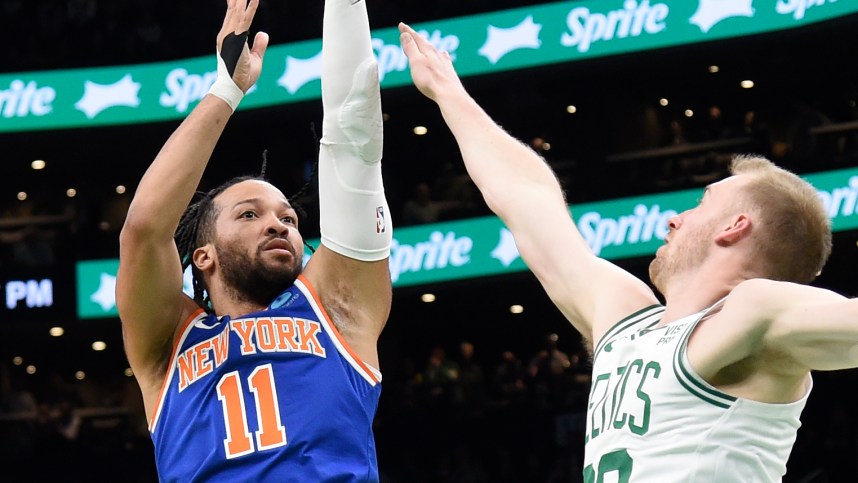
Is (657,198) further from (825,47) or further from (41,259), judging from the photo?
(41,259)

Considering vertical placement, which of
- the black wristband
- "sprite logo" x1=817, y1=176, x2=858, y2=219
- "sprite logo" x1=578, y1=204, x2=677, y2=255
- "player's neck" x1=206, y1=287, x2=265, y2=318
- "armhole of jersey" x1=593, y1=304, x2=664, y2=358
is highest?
"sprite logo" x1=578, y1=204, x2=677, y2=255

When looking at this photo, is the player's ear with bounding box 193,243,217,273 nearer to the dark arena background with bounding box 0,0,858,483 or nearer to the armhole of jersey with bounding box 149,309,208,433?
the armhole of jersey with bounding box 149,309,208,433

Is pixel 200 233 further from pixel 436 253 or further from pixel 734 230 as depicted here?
pixel 436 253

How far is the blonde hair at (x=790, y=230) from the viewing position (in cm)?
293

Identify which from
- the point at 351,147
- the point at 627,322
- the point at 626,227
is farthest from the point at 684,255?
the point at 626,227

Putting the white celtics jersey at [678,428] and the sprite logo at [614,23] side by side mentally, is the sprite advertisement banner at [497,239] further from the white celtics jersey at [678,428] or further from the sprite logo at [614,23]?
the white celtics jersey at [678,428]

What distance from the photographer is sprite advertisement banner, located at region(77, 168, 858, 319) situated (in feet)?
40.9

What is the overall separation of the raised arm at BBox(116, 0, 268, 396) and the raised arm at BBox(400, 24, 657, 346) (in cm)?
59

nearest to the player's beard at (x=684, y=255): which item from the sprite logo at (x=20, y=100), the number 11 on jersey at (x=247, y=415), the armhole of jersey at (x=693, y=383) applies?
the armhole of jersey at (x=693, y=383)

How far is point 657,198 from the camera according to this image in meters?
13.2

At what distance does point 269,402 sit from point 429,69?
1050 millimetres

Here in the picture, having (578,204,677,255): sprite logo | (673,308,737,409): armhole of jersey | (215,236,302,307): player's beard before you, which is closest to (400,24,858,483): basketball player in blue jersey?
(673,308,737,409): armhole of jersey

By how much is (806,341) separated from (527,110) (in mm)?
14140

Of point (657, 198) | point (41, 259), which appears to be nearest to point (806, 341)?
point (657, 198)
